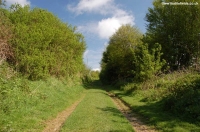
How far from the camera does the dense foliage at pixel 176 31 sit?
31812 mm

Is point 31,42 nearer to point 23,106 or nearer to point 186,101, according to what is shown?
point 23,106

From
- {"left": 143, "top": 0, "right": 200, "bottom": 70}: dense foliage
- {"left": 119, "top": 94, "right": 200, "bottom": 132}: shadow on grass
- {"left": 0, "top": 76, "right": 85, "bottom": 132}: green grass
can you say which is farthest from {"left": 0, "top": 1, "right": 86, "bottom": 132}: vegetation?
{"left": 143, "top": 0, "right": 200, "bottom": 70}: dense foliage

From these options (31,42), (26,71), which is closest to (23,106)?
(26,71)

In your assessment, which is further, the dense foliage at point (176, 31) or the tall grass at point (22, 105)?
the dense foliage at point (176, 31)

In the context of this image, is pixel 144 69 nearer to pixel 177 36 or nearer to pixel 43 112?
pixel 177 36

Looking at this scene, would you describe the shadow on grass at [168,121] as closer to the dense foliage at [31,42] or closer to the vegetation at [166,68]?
the vegetation at [166,68]

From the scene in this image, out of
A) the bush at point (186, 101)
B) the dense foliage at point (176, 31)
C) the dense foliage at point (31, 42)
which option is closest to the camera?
the bush at point (186, 101)

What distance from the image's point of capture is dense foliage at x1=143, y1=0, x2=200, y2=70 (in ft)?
104

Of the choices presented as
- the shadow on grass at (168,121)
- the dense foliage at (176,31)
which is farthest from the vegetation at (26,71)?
the dense foliage at (176,31)

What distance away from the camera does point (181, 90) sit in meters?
17.0

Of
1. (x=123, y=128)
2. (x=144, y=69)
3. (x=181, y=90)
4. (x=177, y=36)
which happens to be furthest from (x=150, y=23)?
(x=123, y=128)

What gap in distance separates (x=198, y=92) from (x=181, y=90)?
2446mm

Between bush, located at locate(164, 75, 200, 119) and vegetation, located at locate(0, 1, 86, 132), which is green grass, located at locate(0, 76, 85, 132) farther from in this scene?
bush, located at locate(164, 75, 200, 119)

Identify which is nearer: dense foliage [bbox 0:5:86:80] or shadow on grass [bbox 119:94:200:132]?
shadow on grass [bbox 119:94:200:132]
